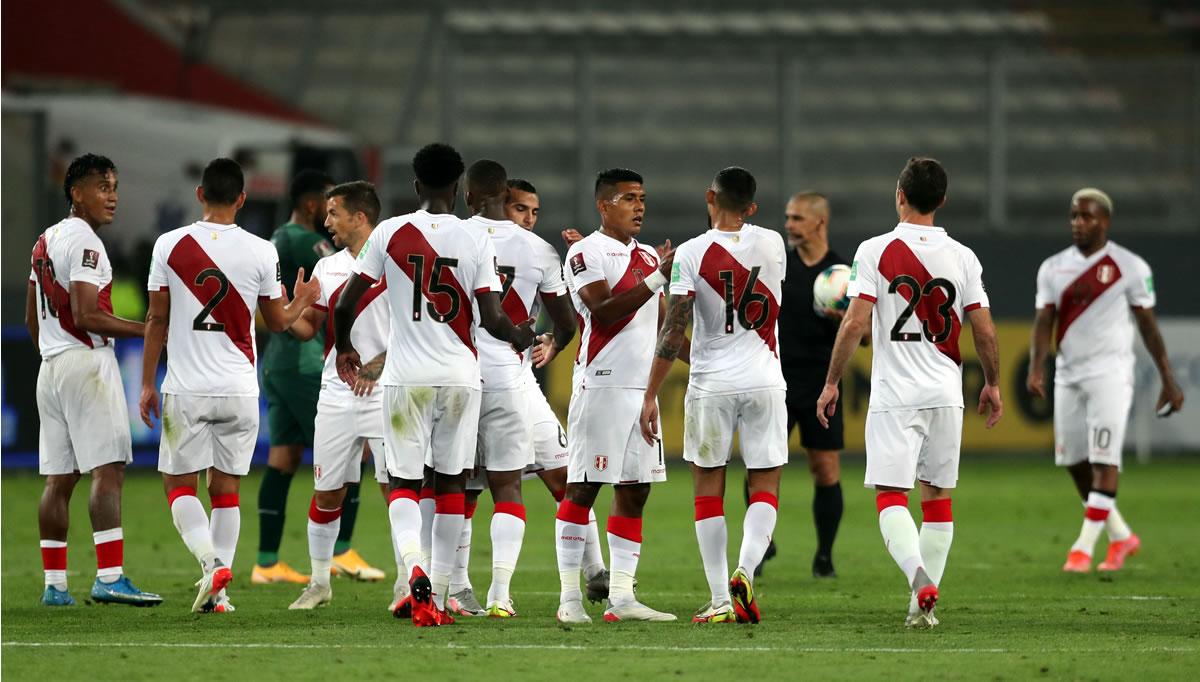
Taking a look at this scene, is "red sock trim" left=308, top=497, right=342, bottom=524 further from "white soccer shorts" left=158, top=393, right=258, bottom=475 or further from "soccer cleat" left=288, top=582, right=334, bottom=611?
"white soccer shorts" left=158, top=393, right=258, bottom=475

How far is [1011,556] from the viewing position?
40.3 feet

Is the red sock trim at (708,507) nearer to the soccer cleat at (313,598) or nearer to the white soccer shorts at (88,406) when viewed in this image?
the soccer cleat at (313,598)

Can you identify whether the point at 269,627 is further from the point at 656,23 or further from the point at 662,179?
the point at 656,23

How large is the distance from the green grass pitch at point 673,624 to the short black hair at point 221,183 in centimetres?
212

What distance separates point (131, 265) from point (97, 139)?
9.75 feet

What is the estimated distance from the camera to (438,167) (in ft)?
27.8

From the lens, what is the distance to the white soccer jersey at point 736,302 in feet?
27.9

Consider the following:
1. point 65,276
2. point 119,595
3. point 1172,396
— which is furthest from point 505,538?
point 1172,396

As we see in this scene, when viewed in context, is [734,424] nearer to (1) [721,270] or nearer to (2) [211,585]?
(1) [721,270]

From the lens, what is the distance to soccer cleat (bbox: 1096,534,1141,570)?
11555 mm

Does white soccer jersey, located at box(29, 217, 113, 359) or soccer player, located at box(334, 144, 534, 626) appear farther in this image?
white soccer jersey, located at box(29, 217, 113, 359)

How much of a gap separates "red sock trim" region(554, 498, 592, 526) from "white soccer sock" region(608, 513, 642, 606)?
0.16m

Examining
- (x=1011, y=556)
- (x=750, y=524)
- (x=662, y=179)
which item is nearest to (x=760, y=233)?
(x=750, y=524)

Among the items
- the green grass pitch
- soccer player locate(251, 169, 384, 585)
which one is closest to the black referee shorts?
the green grass pitch
